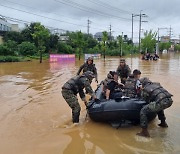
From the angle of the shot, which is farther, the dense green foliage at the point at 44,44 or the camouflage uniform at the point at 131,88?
the dense green foliage at the point at 44,44

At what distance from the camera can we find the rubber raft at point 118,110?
655 cm

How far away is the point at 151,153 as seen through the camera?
215 inches

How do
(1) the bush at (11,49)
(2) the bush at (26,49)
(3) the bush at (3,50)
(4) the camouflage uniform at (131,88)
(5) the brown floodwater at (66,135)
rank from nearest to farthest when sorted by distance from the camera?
1. (5) the brown floodwater at (66,135)
2. (4) the camouflage uniform at (131,88)
3. (3) the bush at (3,50)
4. (1) the bush at (11,49)
5. (2) the bush at (26,49)

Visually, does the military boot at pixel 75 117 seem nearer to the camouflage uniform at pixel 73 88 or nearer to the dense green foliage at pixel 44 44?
the camouflage uniform at pixel 73 88

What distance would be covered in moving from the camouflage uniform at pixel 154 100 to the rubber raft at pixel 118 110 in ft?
0.74

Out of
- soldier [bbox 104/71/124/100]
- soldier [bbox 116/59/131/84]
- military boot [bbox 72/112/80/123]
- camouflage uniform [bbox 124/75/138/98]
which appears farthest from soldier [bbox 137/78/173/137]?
soldier [bbox 116/59/131/84]

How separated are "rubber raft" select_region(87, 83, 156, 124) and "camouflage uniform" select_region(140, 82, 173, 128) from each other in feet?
0.74

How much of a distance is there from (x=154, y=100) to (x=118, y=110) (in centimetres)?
90

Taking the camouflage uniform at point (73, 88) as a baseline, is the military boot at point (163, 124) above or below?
below

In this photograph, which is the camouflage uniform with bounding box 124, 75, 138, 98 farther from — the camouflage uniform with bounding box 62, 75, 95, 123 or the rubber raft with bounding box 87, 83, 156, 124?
the camouflage uniform with bounding box 62, 75, 95, 123

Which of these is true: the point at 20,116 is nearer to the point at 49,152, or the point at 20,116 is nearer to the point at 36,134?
the point at 36,134

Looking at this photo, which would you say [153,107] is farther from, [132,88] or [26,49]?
[26,49]

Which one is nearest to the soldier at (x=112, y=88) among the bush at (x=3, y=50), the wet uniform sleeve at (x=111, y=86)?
the wet uniform sleeve at (x=111, y=86)

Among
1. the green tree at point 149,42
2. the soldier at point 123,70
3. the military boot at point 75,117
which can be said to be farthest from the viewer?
the green tree at point 149,42
